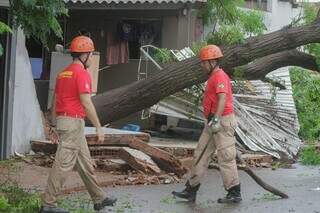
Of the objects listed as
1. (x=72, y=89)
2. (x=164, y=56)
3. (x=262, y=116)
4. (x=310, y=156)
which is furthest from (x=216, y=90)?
(x=262, y=116)

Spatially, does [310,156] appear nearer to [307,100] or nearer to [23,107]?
[307,100]

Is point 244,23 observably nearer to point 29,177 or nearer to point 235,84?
point 235,84

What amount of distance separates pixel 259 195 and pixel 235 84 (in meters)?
5.78

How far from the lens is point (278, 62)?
12203 millimetres

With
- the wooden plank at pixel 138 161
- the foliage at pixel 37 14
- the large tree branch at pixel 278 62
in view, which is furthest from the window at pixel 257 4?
the foliage at pixel 37 14

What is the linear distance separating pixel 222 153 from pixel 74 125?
→ 7.33ft

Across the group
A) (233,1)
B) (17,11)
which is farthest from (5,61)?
(233,1)

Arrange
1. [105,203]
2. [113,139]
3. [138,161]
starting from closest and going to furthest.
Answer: [105,203]
[138,161]
[113,139]

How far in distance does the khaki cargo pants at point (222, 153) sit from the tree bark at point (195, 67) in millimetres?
2486

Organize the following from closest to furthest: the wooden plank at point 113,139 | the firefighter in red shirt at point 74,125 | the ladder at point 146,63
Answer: the firefighter in red shirt at point 74,125 → the wooden plank at point 113,139 → the ladder at point 146,63

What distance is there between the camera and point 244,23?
677 inches

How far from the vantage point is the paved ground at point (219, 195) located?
8422mm

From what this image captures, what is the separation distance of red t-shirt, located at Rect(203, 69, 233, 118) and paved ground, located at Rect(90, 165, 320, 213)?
1240 mm

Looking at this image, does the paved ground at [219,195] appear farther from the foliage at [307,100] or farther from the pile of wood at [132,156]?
the foliage at [307,100]
